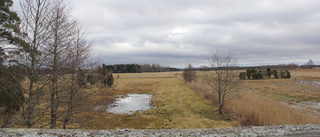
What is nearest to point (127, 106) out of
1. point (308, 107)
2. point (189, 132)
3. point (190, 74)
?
point (189, 132)

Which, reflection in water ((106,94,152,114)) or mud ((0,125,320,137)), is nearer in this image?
mud ((0,125,320,137))

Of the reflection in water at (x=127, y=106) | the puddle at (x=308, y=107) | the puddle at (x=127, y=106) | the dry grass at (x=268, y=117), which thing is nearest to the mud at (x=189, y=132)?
the dry grass at (x=268, y=117)

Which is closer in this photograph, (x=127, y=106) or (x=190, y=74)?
(x=127, y=106)

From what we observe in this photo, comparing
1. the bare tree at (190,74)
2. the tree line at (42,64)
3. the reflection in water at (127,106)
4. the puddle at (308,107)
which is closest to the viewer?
the tree line at (42,64)

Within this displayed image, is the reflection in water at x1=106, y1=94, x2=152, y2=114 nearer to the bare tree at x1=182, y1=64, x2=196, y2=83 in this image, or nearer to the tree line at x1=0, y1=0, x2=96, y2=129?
the tree line at x1=0, y1=0, x2=96, y2=129

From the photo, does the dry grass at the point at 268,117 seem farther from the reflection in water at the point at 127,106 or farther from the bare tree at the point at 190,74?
the bare tree at the point at 190,74

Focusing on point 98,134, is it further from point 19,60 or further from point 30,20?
point 30,20

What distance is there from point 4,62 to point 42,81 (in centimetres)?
128

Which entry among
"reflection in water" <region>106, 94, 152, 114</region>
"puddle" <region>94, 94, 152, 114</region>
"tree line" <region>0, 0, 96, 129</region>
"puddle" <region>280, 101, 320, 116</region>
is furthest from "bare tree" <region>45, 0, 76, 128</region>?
"puddle" <region>280, 101, 320, 116</region>

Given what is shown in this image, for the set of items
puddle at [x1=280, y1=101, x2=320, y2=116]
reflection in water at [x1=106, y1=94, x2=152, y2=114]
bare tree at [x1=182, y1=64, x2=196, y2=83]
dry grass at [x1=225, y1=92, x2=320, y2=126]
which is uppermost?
bare tree at [x1=182, y1=64, x2=196, y2=83]

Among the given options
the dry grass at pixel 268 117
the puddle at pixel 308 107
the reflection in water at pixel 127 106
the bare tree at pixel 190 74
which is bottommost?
the reflection in water at pixel 127 106

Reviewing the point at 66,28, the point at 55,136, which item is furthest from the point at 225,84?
the point at 55,136

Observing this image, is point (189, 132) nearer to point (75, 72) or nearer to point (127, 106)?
point (75, 72)

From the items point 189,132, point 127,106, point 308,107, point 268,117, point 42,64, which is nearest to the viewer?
point 189,132
